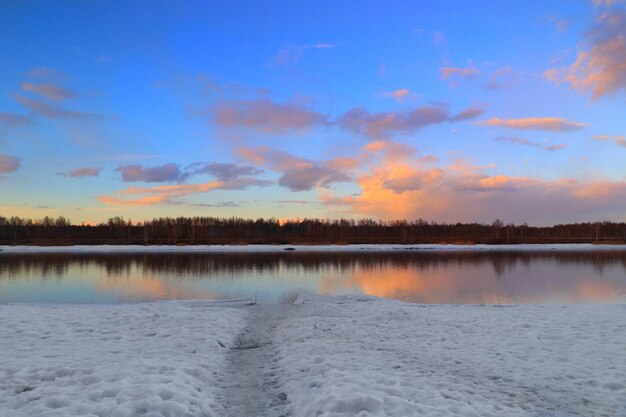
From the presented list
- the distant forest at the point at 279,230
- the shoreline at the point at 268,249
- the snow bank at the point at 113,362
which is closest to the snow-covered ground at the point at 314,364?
the snow bank at the point at 113,362

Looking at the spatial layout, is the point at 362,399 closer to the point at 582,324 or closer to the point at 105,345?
the point at 105,345

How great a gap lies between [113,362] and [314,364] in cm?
414

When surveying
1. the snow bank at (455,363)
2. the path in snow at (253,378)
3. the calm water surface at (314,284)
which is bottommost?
the calm water surface at (314,284)

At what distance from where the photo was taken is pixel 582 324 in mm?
13430

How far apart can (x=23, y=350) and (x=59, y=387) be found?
11.9ft

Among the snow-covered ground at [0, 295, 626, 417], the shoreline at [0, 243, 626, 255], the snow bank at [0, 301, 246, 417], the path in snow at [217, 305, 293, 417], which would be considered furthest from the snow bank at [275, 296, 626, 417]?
the shoreline at [0, 243, 626, 255]

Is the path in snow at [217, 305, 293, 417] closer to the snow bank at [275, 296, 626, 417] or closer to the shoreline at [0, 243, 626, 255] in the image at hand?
the snow bank at [275, 296, 626, 417]

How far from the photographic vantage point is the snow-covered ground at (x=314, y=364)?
7145 mm

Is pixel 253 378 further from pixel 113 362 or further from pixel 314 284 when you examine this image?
pixel 314 284

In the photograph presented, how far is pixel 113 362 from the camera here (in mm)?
9305

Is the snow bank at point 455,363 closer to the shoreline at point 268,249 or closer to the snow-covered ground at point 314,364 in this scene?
the snow-covered ground at point 314,364

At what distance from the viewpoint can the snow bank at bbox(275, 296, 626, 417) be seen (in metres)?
7.20

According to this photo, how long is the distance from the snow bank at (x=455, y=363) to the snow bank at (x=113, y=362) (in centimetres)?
175

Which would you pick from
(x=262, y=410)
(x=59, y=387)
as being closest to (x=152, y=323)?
(x=59, y=387)
